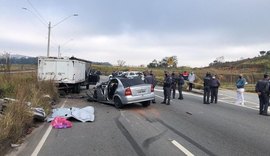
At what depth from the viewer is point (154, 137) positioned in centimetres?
1091

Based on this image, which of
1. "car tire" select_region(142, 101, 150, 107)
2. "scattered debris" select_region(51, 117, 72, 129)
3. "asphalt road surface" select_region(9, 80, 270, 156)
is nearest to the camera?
"asphalt road surface" select_region(9, 80, 270, 156)

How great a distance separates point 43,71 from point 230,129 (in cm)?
1835

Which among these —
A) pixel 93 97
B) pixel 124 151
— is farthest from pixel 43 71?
pixel 124 151

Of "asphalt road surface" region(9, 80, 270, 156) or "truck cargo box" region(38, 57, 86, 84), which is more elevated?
"truck cargo box" region(38, 57, 86, 84)

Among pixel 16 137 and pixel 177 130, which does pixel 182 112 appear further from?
pixel 16 137


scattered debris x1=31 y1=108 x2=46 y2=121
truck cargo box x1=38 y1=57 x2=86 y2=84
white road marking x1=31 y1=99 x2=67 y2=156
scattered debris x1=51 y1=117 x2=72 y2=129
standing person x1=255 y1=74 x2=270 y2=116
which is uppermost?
truck cargo box x1=38 y1=57 x2=86 y2=84

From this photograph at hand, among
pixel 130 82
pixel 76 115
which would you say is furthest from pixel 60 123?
pixel 130 82

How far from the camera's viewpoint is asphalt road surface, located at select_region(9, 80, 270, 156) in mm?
9094

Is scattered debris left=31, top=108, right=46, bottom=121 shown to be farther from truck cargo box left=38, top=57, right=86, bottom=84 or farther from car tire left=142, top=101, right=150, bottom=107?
truck cargo box left=38, top=57, right=86, bottom=84

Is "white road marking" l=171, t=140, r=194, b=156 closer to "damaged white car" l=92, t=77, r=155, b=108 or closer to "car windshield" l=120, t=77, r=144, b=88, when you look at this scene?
"damaged white car" l=92, t=77, r=155, b=108

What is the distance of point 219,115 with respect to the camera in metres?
16.7

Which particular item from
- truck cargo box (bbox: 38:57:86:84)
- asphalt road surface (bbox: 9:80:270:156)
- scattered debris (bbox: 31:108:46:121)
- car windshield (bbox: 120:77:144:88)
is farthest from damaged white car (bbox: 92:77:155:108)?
truck cargo box (bbox: 38:57:86:84)

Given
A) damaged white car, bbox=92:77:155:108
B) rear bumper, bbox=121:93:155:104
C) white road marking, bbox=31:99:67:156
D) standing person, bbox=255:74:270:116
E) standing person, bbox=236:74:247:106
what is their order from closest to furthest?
white road marking, bbox=31:99:67:156, standing person, bbox=255:74:270:116, rear bumper, bbox=121:93:155:104, damaged white car, bbox=92:77:155:108, standing person, bbox=236:74:247:106

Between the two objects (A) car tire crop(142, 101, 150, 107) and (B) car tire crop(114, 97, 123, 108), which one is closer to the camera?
(B) car tire crop(114, 97, 123, 108)
